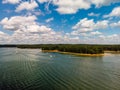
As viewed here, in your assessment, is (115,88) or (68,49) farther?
(68,49)

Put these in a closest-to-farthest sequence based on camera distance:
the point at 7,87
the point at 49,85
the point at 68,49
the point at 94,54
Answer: the point at 7,87 → the point at 49,85 → the point at 94,54 → the point at 68,49

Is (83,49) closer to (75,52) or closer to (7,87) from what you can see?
(75,52)

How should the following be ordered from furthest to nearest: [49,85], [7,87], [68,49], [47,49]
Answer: [47,49] < [68,49] < [49,85] < [7,87]

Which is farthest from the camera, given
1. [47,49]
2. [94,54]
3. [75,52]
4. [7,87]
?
[47,49]

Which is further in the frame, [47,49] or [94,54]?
[47,49]

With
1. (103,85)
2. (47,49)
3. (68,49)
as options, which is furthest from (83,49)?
(103,85)

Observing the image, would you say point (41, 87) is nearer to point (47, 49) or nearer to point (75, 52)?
point (75, 52)

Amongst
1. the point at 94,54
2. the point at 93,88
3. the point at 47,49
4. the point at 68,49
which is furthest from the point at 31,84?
the point at 47,49

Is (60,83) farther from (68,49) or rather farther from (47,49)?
(47,49)
